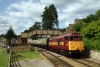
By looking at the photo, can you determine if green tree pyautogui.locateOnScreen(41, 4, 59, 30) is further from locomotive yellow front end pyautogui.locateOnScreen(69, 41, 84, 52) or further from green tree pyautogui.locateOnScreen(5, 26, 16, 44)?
locomotive yellow front end pyautogui.locateOnScreen(69, 41, 84, 52)

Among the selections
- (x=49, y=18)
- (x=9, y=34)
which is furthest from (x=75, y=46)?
(x=9, y=34)

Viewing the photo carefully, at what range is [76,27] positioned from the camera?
169ft

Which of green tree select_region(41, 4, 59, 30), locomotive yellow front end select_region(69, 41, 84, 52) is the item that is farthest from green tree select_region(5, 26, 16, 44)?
locomotive yellow front end select_region(69, 41, 84, 52)

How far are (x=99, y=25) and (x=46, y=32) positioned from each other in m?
26.7

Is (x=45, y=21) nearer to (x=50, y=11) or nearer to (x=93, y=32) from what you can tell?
(x=50, y=11)

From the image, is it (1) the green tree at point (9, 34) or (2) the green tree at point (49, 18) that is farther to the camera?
(1) the green tree at point (9, 34)

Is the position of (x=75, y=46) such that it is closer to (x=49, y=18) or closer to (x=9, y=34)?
(x=49, y=18)

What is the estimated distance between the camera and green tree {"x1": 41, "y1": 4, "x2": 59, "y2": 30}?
Answer: 8949 cm

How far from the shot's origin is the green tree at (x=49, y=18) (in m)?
89.5

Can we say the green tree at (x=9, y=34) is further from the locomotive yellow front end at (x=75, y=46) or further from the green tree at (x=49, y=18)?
the locomotive yellow front end at (x=75, y=46)

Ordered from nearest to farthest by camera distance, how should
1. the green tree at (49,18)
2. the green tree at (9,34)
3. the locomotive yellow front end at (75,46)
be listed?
the locomotive yellow front end at (75,46) → the green tree at (49,18) → the green tree at (9,34)

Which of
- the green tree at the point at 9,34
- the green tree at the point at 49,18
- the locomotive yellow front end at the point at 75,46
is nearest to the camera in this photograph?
the locomotive yellow front end at the point at 75,46

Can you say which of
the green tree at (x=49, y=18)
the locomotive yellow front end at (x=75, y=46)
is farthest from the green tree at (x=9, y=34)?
the locomotive yellow front end at (x=75, y=46)

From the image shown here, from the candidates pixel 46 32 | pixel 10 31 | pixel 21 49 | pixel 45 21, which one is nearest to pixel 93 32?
pixel 21 49
